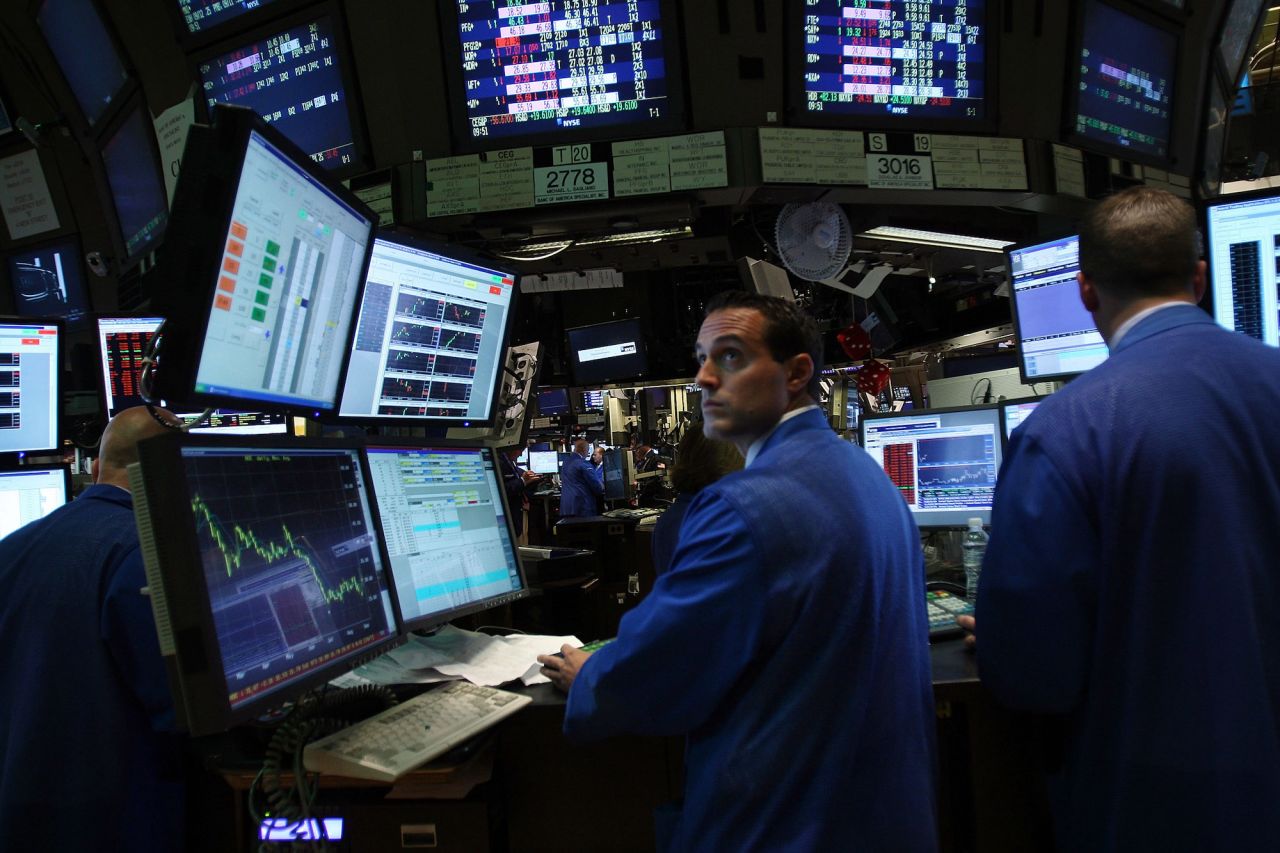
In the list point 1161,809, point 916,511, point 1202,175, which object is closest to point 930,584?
point 916,511

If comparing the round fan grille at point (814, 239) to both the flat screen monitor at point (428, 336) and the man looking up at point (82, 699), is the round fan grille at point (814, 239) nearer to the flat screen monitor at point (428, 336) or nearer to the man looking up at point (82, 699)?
the flat screen monitor at point (428, 336)

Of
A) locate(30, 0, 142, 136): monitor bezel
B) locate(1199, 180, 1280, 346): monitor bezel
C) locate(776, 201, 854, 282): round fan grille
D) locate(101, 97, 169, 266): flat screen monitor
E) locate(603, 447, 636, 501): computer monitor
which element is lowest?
locate(603, 447, 636, 501): computer monitor

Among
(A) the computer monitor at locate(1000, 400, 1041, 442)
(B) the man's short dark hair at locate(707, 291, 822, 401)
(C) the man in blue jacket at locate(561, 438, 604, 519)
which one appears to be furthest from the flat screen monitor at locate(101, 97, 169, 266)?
(C) the man in blue jacket at locate(561, 438, 604, 519)

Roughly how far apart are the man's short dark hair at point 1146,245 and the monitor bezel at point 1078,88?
170cm

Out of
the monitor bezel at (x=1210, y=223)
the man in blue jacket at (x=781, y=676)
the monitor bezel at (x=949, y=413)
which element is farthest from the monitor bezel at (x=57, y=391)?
the monitor bezel at (x=1210, y=223)

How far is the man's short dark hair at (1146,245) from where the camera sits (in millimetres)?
A: 1234

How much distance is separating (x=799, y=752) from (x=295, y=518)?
0.86 metres

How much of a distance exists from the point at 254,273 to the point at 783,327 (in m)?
0.96

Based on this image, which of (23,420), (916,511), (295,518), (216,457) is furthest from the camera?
(916,511)

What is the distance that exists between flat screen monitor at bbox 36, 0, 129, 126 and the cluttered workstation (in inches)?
0.9

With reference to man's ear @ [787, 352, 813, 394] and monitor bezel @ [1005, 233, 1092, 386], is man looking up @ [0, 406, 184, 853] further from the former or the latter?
monitor bezel @ [1005, 233, 1092, 386]

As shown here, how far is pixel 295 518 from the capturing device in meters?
1.13

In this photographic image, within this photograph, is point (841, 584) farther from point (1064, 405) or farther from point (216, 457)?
point (216, 457)

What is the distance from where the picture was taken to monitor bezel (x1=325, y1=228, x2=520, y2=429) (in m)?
1.57
